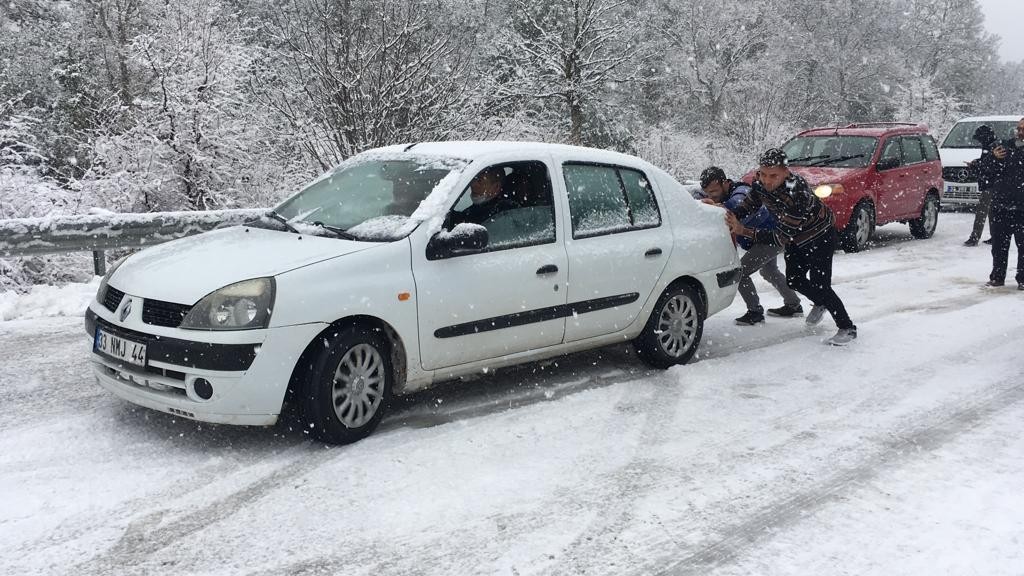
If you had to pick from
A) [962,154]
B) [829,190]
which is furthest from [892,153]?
[962,154]

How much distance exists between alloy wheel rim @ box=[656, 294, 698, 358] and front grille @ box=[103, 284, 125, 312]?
345 cm

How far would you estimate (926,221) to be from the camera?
13.8 m

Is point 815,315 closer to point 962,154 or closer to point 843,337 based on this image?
point 843,337

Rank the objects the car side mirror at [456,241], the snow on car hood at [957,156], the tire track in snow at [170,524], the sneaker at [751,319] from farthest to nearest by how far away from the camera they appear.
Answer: the snow on car hood at [957,156]
the sneaker at [751,319]
the car side mirror at [456,241]
the tire track in snow at [170,524]

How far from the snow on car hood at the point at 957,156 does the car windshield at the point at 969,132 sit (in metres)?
0.31

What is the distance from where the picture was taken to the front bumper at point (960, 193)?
17.0m

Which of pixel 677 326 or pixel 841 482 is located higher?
pixel 677 326

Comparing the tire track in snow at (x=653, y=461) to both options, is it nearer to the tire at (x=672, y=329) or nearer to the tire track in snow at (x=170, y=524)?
the tire at (x=672, y=329)

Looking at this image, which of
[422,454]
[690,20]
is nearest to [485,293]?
[422,454]

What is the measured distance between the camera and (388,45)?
41.9ft

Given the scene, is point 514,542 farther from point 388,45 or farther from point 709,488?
point 388,45

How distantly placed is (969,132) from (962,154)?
1.27m

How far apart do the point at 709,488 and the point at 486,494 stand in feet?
3.46

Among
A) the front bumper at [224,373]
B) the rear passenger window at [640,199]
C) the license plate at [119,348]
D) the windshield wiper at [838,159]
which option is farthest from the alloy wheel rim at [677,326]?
the windshield wiper at [838,159]
